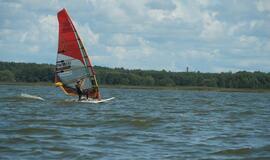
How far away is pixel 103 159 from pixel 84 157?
0.48 meters

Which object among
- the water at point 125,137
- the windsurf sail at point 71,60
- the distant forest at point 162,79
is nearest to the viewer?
the water at point 125,137

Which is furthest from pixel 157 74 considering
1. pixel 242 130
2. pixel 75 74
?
pixel 242 130

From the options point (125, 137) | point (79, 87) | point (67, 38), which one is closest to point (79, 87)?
point (79, 87)

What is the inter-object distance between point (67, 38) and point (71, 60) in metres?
1.20

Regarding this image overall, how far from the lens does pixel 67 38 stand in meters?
37.7

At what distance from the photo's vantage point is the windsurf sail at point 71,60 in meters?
37.4

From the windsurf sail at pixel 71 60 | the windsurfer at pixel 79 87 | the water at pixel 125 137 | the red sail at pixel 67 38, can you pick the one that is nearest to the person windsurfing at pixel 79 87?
the windsurfer at pixel 79 87

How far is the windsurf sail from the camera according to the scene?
1473 inches

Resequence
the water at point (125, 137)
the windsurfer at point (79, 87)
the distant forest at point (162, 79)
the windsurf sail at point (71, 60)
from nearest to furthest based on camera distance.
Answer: the water at point (125, 137) < the windsurfer at point (79, 87) < the windsurf sail at point (71, 60) < the distant forest at point (162, 79)

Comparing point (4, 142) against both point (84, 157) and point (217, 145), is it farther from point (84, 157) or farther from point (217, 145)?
point (217, 145)

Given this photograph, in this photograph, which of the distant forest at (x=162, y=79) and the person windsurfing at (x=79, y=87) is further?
the distant forest at (x=162, y=79)

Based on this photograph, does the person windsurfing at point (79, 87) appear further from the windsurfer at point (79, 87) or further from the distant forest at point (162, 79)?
the distant forest at point (162, 79)

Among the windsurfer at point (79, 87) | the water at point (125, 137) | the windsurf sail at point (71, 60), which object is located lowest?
the water at point (125, 137)

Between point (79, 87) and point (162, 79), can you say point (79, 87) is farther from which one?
point (162, 79)
